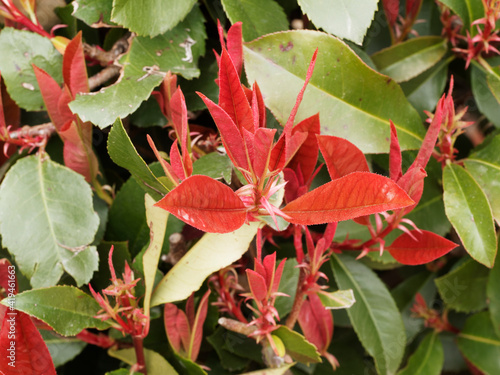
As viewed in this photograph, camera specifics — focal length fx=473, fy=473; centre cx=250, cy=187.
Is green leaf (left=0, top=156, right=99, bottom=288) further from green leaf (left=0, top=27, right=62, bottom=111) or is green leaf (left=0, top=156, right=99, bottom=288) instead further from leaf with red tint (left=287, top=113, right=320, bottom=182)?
leaf with red tint (left=287, top=113, right=320, bottom=182)

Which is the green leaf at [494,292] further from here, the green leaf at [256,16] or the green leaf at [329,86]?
the green leaf at [256,16]

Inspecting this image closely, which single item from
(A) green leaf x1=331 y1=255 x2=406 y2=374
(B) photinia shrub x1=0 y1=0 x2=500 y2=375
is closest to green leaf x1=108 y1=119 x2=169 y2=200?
(B) photinia shrub x1=0 y1=0 x2=500 y2=375

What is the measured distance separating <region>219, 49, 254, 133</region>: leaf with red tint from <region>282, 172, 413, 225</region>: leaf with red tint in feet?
0.28

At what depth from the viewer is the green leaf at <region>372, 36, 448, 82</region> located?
73 cm

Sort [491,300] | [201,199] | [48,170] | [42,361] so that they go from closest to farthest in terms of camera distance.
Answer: [201,199] < [42,361] < [48,170] < [491,300]

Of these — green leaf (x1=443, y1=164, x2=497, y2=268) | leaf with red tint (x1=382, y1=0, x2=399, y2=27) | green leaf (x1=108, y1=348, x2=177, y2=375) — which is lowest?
green leaf (x1=108, y1=348, x2=177, y2=375)

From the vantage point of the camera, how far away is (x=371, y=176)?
389 millimetres

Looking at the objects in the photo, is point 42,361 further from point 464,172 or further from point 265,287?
point 464,172

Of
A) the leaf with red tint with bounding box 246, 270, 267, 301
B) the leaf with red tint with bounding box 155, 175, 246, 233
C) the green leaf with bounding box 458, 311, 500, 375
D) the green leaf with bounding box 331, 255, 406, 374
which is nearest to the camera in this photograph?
the leaf with red tint with bounding box 155, 175, 246, 233

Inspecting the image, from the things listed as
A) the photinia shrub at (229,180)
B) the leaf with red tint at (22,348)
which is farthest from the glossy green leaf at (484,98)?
the leaf with red tint at (22,348)

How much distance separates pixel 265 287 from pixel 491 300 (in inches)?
19.0

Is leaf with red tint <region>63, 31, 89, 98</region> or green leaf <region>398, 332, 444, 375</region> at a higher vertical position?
leaf with red tint <region>63, 31, 89, 98</region>

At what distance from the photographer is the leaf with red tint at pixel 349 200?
382mm

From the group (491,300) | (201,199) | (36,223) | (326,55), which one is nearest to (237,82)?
(201,199)
